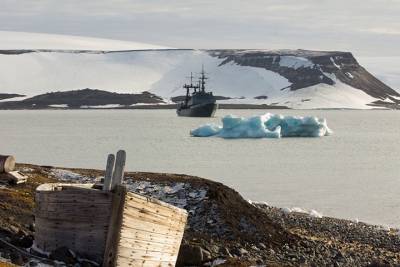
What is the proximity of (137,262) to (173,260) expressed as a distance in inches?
43.3

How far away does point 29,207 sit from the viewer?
17.9 metres

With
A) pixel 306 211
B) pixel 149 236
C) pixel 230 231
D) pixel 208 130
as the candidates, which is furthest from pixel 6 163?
pixel 208 130

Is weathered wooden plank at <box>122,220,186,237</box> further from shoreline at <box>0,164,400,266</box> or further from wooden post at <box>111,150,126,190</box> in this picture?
shoreline at <box>0,164,400,266</box>

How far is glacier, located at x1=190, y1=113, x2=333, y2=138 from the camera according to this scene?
7744 cm

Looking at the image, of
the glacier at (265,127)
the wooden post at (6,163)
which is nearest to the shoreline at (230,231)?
the wooden post at (6,163)

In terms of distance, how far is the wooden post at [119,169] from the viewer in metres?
12.1

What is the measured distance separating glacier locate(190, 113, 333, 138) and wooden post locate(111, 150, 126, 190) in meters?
62.1

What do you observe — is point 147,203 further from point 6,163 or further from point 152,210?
point 6,163

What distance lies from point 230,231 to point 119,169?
6.61 meters

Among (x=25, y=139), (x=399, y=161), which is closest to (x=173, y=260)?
(x=399, y=161)

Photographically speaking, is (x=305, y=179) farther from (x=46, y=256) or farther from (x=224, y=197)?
(x=46, y=256)

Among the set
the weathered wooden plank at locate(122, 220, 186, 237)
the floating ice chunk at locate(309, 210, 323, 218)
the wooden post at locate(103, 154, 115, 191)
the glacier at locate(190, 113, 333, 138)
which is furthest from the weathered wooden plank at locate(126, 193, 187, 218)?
the glacier at locate(190, 113, 333, 138)

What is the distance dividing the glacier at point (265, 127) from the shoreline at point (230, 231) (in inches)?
2043

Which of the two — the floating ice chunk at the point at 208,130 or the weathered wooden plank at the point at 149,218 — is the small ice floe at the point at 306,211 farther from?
the floating ice chunk at the point at 208,130
